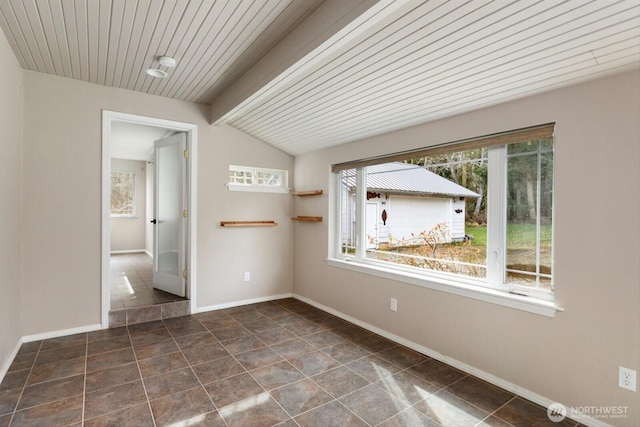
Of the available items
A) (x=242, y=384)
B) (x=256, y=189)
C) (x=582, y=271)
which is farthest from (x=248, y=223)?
(x=582, y=271)

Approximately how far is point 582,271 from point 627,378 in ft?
1.98

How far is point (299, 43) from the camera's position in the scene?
219 centimetres

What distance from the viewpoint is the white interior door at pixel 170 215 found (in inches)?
159

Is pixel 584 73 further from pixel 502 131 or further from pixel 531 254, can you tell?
pixel 531 254

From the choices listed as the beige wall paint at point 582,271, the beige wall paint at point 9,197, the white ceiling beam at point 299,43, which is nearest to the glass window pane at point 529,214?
the beige wall paint at point 582,271

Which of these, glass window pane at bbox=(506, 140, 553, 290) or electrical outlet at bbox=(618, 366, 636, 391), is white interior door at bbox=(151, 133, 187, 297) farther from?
electrical outlet at bbox=(618, 366, 636, 391)

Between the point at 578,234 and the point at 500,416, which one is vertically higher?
the point at 578,234

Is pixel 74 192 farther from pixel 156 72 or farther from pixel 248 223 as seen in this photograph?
pixel 248 223

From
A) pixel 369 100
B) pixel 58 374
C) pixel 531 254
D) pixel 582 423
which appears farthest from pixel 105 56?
pixel 582 423

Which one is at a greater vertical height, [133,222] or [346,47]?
[346,47]

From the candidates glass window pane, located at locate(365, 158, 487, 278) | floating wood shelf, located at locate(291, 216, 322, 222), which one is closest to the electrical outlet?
glass window pane, located at locate(365, 158, 487, 278)

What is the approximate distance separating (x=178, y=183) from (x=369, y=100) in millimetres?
2602

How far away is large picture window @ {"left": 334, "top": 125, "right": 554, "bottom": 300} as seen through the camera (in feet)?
7.66

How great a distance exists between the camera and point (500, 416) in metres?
A: 2.02
